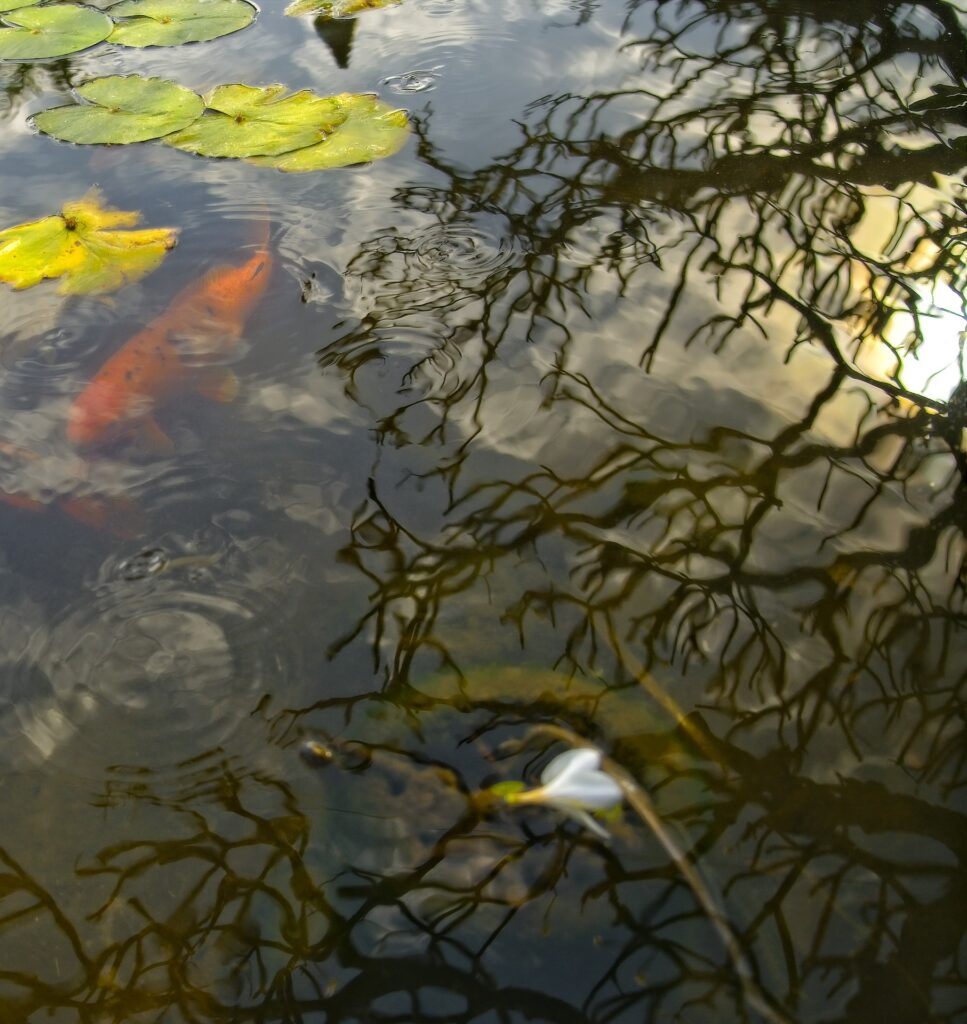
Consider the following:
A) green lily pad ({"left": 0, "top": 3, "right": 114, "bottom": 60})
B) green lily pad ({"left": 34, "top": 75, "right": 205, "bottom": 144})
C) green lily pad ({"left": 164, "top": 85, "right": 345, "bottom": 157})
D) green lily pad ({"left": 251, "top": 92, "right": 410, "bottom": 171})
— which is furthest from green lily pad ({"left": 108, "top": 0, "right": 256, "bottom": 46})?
green lily pad ({"left": 251, "top": 92, "right": 410, "bottom": 171})

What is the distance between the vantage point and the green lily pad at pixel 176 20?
2.95 meters

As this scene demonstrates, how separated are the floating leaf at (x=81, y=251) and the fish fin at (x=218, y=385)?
40 cm

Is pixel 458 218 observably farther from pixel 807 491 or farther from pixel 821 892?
pixel 821 892

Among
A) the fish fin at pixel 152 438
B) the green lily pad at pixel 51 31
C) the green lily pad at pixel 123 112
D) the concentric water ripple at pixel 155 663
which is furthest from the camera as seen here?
the green lily pad at pixel 51 31

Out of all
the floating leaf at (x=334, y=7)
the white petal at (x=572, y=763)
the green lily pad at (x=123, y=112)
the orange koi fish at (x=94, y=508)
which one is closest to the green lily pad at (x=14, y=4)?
the green lily pad at (x=123, y=112)

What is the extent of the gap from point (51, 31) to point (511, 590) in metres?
2.64

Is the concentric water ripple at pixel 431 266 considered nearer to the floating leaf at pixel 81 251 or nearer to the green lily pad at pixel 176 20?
the floating leaf at pixel 81 251

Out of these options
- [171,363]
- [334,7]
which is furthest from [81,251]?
[334,7]

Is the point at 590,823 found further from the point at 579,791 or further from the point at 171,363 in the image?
the point at 171,363

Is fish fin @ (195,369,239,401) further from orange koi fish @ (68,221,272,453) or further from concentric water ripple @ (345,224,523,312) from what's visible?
concentric water ripple @ (345,224,523,312)

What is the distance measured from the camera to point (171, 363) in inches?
73.5

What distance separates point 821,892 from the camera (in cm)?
115

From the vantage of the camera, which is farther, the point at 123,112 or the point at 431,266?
the point at 123,112

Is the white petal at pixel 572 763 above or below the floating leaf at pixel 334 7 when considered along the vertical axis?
below
